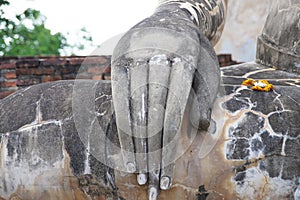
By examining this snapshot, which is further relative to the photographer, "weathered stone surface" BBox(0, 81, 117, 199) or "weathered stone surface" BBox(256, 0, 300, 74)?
"weathered stone surface" BBox(256, 0, 300, 74)

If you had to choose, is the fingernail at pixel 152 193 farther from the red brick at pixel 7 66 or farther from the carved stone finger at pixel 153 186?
the red brick at pixel 7 66

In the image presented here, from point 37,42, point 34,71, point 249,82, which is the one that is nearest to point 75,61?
point 34,71

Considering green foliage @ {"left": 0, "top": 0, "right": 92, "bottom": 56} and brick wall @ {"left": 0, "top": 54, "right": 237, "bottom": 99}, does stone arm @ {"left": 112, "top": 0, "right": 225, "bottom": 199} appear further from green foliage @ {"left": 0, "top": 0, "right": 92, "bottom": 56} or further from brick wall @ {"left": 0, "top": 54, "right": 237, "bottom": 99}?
green foliage @ {"left": 0, "top": 0, "right": 92, "bottom": 56}

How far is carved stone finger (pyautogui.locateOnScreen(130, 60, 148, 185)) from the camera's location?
108cm

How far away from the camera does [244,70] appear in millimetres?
1578

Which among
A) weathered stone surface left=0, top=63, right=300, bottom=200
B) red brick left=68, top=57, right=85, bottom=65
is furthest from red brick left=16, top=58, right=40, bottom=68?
weathered stone surface left=0, top=63, right=300, bottom=200

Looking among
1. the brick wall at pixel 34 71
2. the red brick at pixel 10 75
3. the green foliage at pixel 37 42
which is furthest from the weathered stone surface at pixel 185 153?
the green foliage at pixel 37 42

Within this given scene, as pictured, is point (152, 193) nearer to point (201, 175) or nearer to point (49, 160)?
point (201, 175)

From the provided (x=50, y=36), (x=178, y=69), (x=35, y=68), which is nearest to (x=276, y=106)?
(x=178, y=69)

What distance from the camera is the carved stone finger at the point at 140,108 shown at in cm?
108

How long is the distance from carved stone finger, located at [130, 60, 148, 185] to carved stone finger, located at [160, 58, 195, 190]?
0.12 feet

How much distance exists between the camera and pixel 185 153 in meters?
1.18

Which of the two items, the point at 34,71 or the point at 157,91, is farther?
the point at 34,71

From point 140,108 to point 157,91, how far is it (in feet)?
0.14
